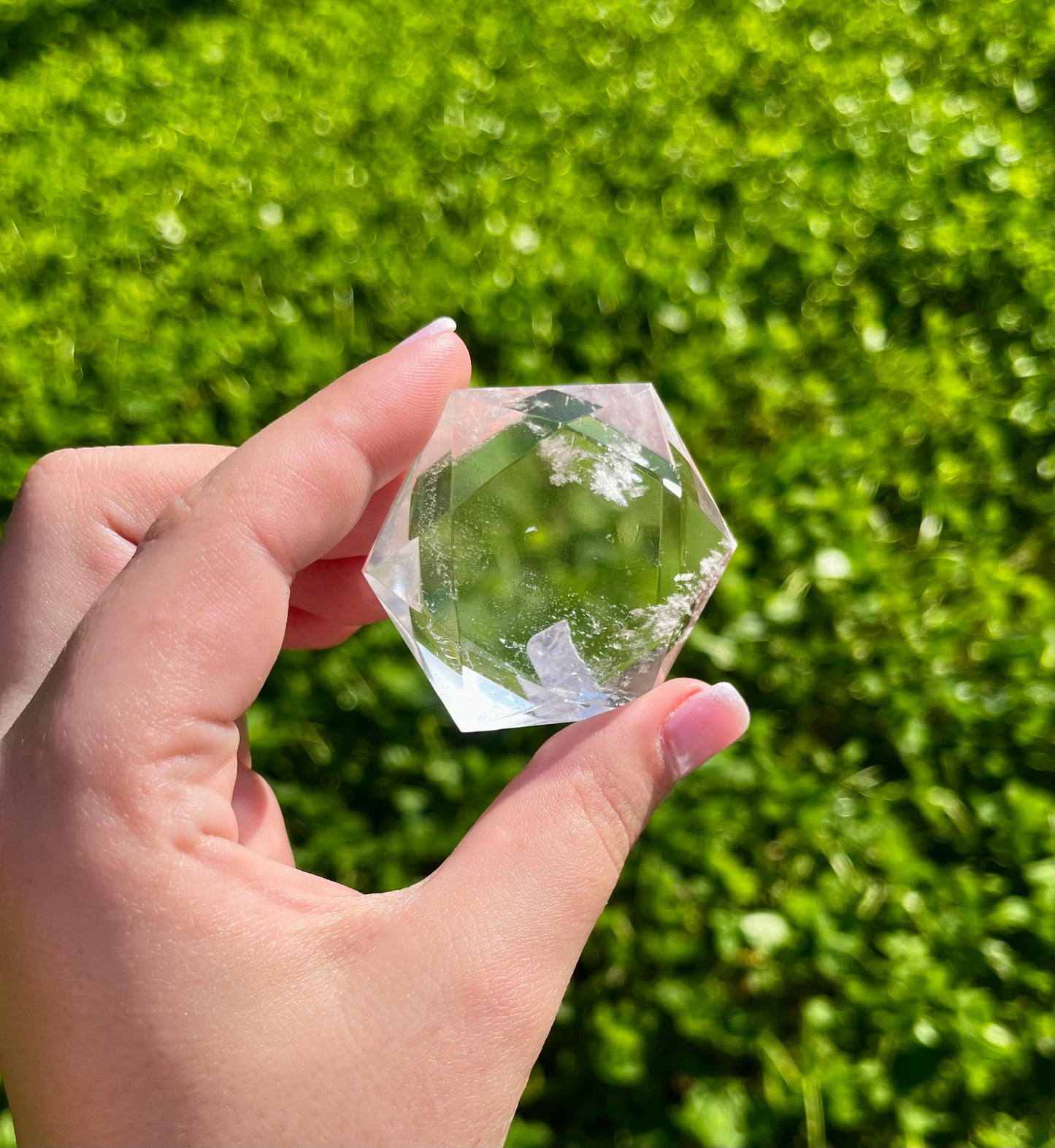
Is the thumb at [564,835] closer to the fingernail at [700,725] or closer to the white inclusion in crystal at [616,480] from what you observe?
the fingernail at [700,725]

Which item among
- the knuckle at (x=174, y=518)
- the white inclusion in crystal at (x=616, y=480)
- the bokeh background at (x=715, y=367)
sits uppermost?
the knuckle at (x=174, y=518)

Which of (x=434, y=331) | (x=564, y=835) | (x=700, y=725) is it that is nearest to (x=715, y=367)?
(x=434, y=331)

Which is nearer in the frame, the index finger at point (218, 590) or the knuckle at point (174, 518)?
the index finger at point (218, 590)

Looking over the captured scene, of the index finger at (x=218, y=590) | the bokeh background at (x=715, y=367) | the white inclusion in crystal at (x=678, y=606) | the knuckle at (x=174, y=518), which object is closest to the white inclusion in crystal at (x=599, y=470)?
the white inclusion in crystal at (x=678, y=606)

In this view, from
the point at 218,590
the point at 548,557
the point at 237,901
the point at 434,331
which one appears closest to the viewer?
the point at 237,901

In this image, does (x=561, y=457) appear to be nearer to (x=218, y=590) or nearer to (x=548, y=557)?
(x=548, y=557)

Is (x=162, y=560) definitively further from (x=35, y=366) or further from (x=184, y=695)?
(x=35, y=366)
